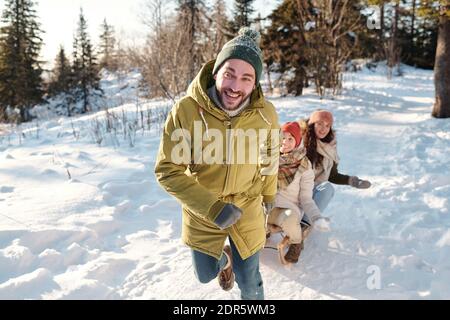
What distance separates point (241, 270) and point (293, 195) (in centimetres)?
101

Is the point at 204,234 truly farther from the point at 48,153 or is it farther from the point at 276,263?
the point at 48,153

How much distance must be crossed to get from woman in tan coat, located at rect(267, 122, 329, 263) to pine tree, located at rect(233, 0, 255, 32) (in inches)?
655

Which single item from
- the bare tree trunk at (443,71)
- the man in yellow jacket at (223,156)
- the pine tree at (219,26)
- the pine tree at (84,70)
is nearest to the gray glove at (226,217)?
the man in yellow jacket at (223,156)

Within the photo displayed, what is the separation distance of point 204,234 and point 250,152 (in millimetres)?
581

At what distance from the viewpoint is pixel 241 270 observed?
228 cm

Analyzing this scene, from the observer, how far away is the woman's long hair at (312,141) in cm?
344

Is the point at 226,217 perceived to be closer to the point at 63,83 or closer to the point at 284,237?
the point at 284,237

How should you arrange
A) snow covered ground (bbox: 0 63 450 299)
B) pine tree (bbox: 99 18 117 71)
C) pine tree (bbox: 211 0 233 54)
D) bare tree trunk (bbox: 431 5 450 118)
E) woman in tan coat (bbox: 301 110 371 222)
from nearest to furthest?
snow covered ground (bbox: 0 63 450 299) → woman in tan coat (bbox: 301 110 371 222) → bare tree trunk (bbox: 431 5 450 118) → pine tree (bbox: 211 0 233 54) → pine tree (bbox: 99 18 117 71)

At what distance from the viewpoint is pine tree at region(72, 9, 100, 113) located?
32.8 m

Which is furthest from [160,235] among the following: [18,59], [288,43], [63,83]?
[63,83]

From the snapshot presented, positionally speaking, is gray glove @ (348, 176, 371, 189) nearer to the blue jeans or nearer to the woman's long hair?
the woman's long hair

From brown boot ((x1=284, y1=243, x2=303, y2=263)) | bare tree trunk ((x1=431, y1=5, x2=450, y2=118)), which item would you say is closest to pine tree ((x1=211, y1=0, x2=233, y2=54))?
bare tree trunk ((x1=431, y1=5, x2=450, y2=118))

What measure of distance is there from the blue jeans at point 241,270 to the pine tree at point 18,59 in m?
28.2
